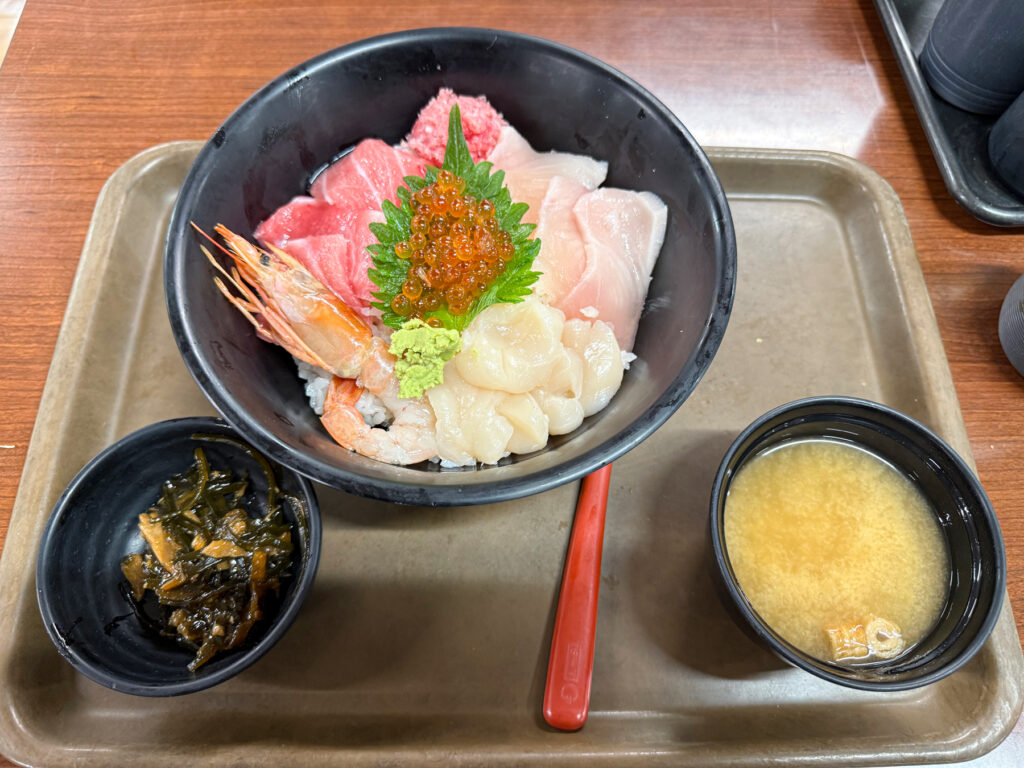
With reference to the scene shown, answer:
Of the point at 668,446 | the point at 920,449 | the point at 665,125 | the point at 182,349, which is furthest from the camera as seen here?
the point at 668,446

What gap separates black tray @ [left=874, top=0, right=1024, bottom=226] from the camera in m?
2.03

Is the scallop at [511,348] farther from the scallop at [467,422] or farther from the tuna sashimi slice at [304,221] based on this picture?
the tuna sashimi slice at [304,221]

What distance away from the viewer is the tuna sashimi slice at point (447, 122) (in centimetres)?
182

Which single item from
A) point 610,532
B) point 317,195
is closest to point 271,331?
point 317,195

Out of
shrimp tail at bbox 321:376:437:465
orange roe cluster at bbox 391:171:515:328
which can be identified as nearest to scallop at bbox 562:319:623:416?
orange roe cluster at bbox 391:171:515:328

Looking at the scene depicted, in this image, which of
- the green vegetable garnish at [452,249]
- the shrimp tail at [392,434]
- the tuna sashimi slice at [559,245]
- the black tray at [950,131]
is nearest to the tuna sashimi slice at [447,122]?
the green vegetable garnish at [452,249]

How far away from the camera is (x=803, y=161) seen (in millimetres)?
2059

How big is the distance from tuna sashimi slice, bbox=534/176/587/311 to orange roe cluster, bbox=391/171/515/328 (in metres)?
0.18

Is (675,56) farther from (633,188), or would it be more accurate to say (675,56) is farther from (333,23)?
(333,23)

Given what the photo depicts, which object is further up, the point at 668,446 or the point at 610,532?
the point at 668,446

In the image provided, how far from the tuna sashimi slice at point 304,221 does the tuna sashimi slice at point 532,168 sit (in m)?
0.45

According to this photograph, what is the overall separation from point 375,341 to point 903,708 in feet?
5.26

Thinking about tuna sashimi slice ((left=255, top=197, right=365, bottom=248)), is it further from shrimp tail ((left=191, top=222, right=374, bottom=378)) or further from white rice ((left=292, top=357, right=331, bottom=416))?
white rice ((left=292, top=357, right=331, bottom=416))

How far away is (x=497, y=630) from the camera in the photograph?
154 cm
